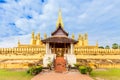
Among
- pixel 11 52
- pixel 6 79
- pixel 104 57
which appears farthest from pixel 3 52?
pixel 104 57

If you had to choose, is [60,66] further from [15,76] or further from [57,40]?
[15,76]

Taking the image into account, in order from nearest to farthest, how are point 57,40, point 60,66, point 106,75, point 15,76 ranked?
point 15,76, point 106,75, point 60,66, point 57,40

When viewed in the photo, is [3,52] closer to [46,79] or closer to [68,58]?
[68,58]

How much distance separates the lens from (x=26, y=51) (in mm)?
26547

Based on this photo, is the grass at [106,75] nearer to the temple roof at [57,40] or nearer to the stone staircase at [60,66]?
the stone staircase at [60,66]

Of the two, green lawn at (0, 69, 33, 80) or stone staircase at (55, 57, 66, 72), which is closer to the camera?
green lawn at (0, 69, 33, 80)

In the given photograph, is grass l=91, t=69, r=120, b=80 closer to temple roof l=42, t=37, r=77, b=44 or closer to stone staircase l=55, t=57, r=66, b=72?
stone staircase l=55, t=57, r=66, b=72

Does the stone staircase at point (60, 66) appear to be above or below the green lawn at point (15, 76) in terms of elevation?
above

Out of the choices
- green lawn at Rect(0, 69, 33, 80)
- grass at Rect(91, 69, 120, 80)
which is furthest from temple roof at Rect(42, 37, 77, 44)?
green lawn at Rect(0, 69, 33, 80)

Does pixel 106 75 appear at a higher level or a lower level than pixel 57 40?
lower

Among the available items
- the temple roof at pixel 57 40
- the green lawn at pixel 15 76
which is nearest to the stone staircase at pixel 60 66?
the temple roof at pixel 57 40

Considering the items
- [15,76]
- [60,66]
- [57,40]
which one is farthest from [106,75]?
[15,76]

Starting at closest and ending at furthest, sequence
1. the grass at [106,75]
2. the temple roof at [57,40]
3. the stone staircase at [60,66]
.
→ the grass at [106,75], the stone staircase at [60,66], the temple roof at [57,40]

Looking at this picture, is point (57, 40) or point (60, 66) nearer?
point (60, 66)
